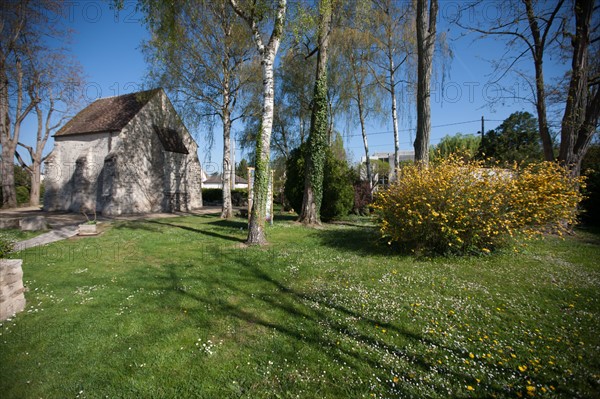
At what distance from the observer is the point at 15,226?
11.6m

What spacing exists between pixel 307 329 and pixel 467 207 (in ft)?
16.7

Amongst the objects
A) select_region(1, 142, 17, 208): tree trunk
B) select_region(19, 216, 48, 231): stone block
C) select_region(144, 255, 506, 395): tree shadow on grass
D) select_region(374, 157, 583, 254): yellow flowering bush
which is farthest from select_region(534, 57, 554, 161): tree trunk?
select_region(1, 142, 17, 208): tree trunk

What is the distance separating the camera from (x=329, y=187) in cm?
1370

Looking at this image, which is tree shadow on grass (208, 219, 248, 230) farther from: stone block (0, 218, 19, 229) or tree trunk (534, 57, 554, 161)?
tree trunk (534, 57, 554, 161)

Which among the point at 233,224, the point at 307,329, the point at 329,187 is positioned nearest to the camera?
the point at 307,329

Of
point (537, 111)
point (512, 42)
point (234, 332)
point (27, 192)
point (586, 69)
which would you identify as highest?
point (512, 42)

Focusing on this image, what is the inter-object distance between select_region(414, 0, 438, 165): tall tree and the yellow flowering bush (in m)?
1.40

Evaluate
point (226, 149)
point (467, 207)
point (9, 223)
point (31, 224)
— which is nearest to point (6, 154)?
point (9, 223)

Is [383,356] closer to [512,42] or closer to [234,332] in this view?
[234,332]

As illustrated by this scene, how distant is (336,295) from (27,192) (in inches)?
1321

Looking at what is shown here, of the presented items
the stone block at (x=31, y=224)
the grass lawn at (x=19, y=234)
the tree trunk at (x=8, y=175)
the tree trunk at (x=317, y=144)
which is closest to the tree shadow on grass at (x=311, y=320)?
the tree trunk at (x=317, y=144)

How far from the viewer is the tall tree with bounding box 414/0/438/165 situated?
345 inches

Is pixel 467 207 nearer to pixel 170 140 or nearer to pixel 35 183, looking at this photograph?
pixel 170 140

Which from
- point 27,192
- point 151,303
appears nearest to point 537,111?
point 151,303
